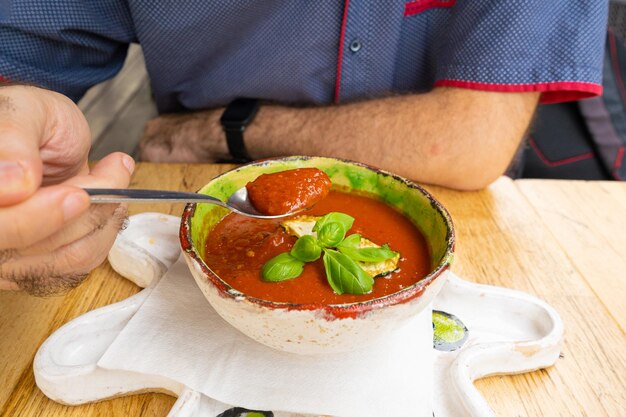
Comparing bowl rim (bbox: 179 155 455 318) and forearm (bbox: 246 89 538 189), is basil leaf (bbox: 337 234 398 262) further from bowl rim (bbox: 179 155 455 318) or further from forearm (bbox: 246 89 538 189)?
forearm (bbox: 246 89 538 189)

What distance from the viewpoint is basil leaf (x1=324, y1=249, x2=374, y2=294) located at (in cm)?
76

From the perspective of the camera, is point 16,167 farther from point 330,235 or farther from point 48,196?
point 330,235

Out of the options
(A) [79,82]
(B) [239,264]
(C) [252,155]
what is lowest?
(C) [252,155]

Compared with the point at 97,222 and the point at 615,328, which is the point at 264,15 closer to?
the point at 97,222

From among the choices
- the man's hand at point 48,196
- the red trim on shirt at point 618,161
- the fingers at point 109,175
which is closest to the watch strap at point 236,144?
the man's hand at point 48,196

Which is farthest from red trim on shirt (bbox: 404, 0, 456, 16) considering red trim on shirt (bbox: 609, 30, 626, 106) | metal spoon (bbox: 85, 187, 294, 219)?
red trim on shirt (bbox: 609, 30, 626, 106)

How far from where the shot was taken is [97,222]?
0.76 metres

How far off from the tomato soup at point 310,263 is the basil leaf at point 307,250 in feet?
0.08

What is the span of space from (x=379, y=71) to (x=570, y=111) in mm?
1281

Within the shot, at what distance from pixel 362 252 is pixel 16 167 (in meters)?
0.49

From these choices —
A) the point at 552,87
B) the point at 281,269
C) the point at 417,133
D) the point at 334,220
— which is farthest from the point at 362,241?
the point at 552,87

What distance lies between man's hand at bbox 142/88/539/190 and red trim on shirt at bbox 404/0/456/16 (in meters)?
0.26

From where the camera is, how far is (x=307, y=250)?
0.80 meters

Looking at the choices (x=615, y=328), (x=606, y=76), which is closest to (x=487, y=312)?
(x=615, y=328)
